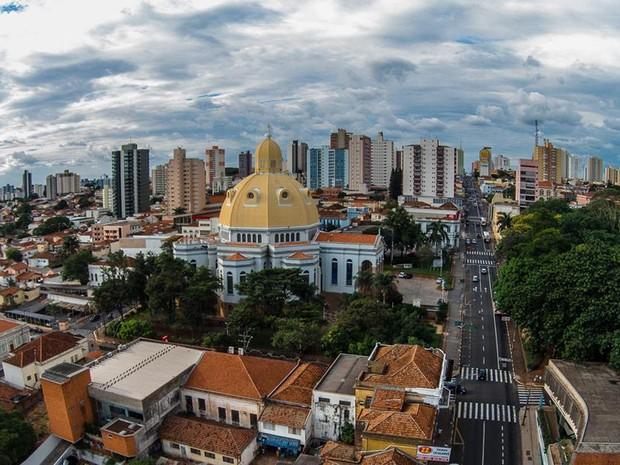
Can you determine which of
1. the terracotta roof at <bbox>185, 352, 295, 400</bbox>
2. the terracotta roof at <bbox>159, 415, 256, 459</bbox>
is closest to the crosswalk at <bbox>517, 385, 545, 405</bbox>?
the terracotta roof at <bbox>185, 352, 295, 400</bbox>

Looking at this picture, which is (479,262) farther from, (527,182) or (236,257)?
(527,182)

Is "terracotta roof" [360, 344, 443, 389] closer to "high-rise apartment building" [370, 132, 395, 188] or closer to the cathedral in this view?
the cathedral

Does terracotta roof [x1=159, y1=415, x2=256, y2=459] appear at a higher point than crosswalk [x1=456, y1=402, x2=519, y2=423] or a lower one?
higher

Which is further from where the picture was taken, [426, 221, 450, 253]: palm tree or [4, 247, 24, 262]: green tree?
[4, 247, 24, 262]: green tree

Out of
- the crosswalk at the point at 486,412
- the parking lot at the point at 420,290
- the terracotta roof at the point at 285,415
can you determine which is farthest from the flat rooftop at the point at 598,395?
the parking lot at the point at 420,290

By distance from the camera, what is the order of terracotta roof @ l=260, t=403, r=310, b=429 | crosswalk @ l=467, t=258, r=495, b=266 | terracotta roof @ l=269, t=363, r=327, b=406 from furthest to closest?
crosswalk @ l=467, t=258, r=495, b=266 < terracotta roof @ l=269, t=363, r=327, b=406 < terracotta roof @ l=260, t=403, r=310, b=429

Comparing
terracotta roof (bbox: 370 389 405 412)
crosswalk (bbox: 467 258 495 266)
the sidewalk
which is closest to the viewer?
terracotta roof (bbox: 370 389 405 412)

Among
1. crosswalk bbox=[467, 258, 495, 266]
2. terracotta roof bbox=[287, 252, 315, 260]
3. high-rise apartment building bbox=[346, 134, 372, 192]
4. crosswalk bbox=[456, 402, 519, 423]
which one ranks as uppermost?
high-rise apartment building bbox=[346, 134, 372, 192]
